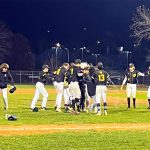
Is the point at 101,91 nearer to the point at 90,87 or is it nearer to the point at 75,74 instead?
the point at 75,74

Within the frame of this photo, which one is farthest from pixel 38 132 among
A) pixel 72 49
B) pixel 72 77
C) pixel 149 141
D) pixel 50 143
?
pixel 72 49

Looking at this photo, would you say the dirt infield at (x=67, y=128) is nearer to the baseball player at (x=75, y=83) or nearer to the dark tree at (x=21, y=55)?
the baseball player at (x=75, y=83)

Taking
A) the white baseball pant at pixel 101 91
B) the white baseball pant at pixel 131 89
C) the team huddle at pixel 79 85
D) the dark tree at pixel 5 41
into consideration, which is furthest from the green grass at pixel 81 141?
the dark tree at pixel 5 41

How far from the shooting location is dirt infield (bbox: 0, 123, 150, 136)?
14492 mm

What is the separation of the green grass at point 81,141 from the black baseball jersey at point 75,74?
23.0 feet

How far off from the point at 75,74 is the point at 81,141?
8683mm

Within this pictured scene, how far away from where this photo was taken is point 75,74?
21.0 meters

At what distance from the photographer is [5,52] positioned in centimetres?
9188

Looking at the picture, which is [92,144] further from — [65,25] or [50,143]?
[65,25]

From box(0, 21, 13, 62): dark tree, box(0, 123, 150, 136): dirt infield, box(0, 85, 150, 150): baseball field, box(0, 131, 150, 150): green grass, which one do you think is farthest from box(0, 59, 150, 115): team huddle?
box(0, 21, 13, 62): dark tree

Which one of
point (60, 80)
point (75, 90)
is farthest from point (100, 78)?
point (60, 80)

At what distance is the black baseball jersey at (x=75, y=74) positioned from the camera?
68.9 ft

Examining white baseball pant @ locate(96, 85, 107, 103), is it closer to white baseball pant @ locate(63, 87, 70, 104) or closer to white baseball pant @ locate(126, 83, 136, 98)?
white baseball pant @ locate(63, 87, 70, 104)

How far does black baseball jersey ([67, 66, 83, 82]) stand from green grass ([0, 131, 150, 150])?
7007mm
